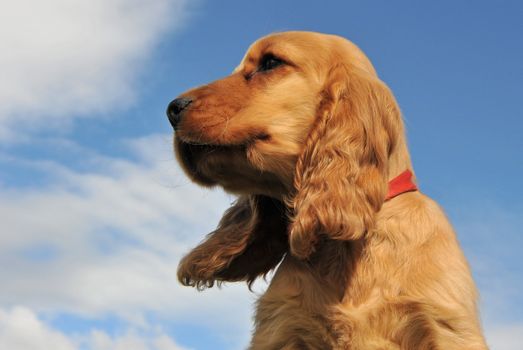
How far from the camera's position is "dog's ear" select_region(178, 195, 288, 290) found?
3.97 meters

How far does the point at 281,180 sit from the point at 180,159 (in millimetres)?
572

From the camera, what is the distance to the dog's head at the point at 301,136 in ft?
11.1

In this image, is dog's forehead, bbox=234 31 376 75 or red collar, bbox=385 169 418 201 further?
dog's forehead, bbox=234 31 376 75

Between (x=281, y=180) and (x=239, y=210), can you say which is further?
(x=239, y=210)

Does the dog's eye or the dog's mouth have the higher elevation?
the dog's eye

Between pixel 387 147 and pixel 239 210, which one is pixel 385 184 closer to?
pixel 387 147

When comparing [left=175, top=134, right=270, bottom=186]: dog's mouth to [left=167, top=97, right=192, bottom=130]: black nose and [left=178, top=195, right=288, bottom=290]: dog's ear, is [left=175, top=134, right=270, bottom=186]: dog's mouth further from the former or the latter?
[left=178, top=195, right=288, bottom=290]: dog's ear

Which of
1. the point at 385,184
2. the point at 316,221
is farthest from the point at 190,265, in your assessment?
the point at 385,184

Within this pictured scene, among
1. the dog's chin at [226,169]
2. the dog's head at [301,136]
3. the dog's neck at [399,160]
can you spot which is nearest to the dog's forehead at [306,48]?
the dog's head at [301,136]

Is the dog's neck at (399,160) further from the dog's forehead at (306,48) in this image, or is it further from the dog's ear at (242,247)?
the dog's ear at (242,247)

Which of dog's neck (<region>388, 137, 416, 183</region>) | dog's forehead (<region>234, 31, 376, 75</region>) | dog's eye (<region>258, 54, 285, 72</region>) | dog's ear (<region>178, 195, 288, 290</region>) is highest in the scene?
dog's forehead (<region>234, 31, 376, 75</region>)

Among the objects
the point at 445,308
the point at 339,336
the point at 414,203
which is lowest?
the point at 339,336

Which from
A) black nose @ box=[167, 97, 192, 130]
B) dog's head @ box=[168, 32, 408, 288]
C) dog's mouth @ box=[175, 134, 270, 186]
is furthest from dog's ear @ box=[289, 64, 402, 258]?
black nose @ box=[167, 97, 192, 130]

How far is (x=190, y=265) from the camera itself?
4.23 meters
